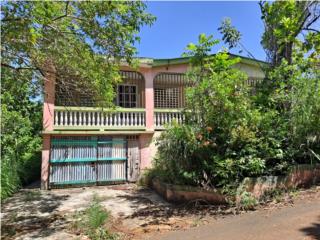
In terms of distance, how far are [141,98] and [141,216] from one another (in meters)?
7.00

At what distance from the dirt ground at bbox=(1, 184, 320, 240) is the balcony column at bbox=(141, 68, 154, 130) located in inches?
136

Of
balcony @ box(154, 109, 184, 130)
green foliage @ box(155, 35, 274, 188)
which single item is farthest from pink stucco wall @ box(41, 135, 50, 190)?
green foliage @ box(155, 35, 274, 188)

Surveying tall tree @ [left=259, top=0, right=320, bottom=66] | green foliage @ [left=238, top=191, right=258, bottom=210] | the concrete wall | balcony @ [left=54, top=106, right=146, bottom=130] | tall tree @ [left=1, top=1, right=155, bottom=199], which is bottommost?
green foliage @ [left=238, top=191, right=258, bottom=210]

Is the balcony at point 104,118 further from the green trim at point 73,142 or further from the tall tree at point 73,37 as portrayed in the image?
the tall tree at point 73,37

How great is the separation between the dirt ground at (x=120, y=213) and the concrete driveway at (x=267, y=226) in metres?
0.26

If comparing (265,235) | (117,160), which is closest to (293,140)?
(265,235)

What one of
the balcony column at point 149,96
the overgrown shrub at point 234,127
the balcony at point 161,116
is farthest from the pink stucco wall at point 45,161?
the overgrown shrub at point 234,127

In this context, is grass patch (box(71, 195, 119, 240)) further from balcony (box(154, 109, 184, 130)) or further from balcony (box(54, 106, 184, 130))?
balcony (box(154, 109, 184, 130))

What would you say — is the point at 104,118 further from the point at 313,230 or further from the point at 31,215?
the point at 313,230

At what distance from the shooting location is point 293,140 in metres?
9.28

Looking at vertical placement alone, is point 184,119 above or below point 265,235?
above

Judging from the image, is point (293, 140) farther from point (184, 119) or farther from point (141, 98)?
point (141, 98)

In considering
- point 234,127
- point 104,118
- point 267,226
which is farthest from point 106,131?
point 267,226

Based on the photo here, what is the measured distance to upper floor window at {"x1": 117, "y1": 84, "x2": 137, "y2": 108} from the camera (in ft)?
46.9
